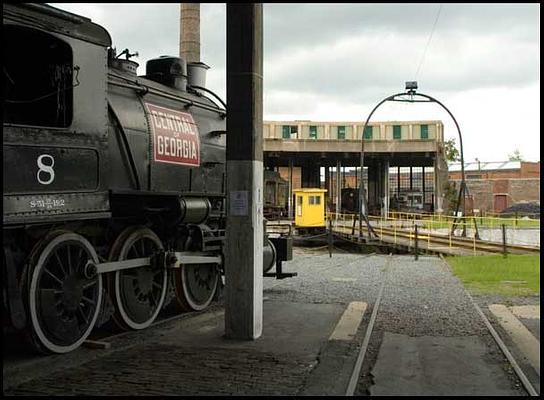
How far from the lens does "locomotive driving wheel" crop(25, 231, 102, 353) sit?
5.98 m

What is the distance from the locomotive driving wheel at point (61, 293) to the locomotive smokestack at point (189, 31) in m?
16.4

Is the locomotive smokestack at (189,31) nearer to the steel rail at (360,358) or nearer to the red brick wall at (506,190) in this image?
the steel rail at (360,358)

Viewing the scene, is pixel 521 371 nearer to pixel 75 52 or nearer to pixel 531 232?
pixel 75 52

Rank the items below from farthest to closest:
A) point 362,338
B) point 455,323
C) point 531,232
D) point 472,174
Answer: point 472,174 → point 531,232 → point 455,323 → point 362,338

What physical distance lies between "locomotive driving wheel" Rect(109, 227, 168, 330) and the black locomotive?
0.02m

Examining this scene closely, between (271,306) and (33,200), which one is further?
(271,306)

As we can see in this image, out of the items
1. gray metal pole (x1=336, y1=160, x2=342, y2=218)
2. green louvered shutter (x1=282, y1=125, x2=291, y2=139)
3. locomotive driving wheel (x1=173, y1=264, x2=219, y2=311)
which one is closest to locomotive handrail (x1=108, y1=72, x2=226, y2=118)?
locomotive driving wheel (x1=173, y1=264, x2=219, y2=311)

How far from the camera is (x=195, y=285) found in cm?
945

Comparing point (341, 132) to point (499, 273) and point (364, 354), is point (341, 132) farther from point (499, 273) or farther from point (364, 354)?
point (364, 354)

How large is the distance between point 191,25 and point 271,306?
1517 centimetres

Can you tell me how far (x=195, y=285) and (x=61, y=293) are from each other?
3.29m

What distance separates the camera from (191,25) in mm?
22000

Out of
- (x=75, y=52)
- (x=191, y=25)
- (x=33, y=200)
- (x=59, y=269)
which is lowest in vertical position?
(x=59, y=269)

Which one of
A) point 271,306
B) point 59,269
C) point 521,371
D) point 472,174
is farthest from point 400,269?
point 472,174
